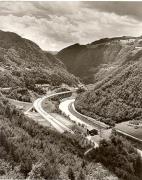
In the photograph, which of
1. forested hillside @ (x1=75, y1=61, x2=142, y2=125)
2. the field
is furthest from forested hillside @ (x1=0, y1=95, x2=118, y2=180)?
forested hillside @ (x1=75, y1=61, x2=142, y2=125)

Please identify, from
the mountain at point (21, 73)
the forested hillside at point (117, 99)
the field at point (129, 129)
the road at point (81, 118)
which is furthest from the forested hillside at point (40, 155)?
the mountain at point (21, 73)

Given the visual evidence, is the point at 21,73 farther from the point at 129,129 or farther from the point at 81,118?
the point at 129,129

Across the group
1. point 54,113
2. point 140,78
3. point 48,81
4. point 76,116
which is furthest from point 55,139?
point 48,81

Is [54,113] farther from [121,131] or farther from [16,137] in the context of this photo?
[16,137]

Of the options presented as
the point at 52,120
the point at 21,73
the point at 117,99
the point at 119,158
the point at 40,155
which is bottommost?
the point at 119,158

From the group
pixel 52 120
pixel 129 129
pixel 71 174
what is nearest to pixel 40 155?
pixel 71 174

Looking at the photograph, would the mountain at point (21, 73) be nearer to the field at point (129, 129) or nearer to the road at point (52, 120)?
the road at point (52, 120)
